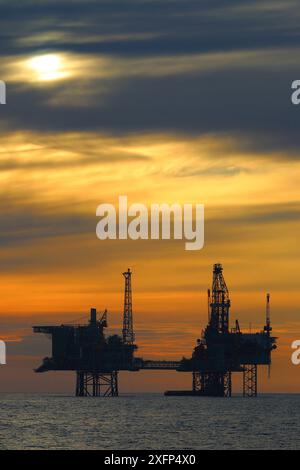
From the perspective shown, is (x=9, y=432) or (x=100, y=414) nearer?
(x=9, y=432)

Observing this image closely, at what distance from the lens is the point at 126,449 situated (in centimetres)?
10694

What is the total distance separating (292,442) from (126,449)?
17220mm

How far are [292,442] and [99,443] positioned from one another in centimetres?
1676

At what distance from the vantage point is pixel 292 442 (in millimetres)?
116812
